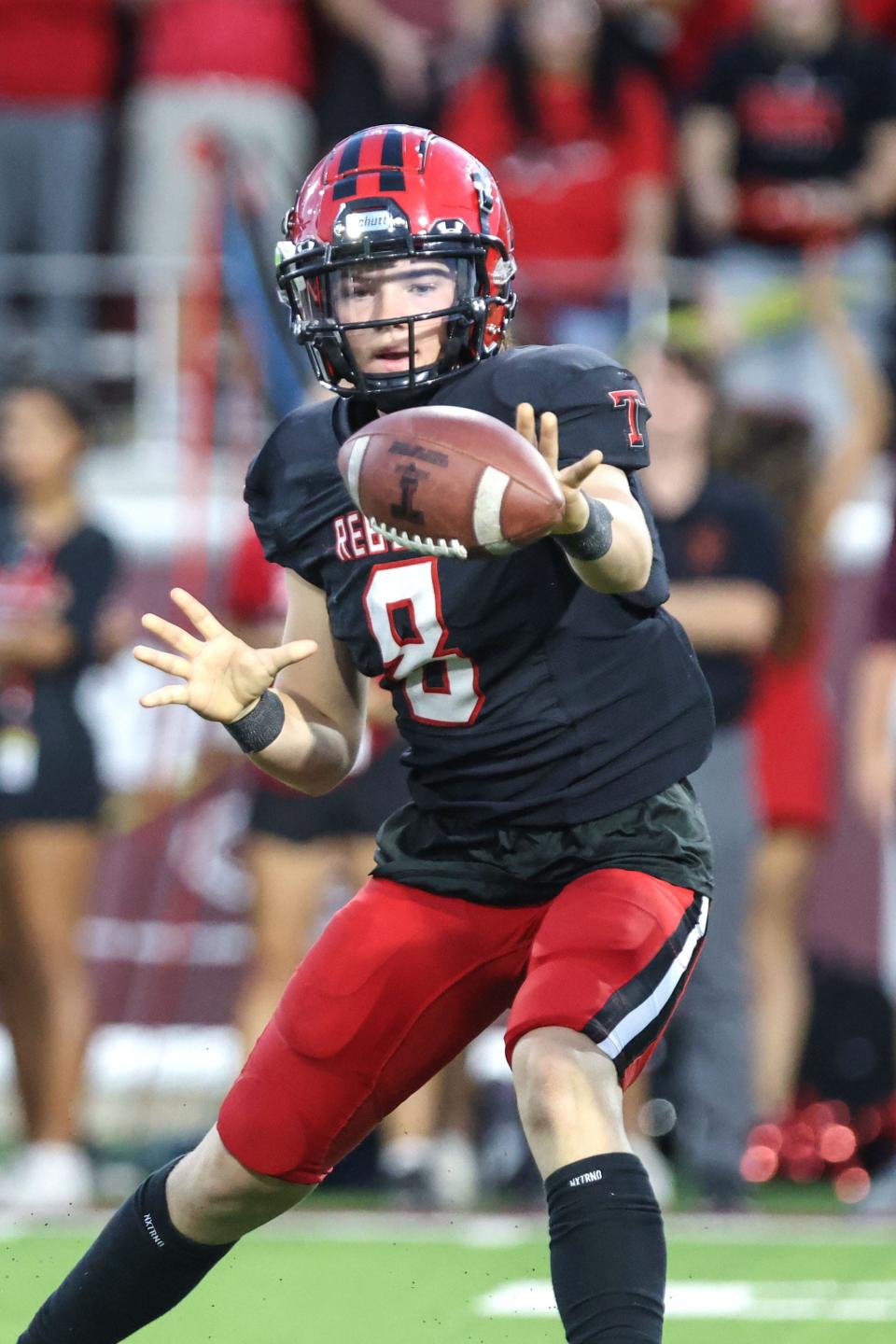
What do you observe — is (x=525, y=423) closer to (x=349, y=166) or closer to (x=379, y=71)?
(x=349, y=166)

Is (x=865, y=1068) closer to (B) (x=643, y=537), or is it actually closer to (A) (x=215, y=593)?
(A) (x=215, y=593)

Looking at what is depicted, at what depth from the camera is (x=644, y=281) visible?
709 centimetres

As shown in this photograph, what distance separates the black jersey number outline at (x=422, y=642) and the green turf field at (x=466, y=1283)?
1.35 meters

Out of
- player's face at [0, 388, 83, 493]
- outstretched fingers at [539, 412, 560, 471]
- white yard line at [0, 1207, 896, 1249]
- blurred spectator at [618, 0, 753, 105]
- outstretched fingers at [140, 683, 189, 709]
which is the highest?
blurred spectator at [618, 0, 753, 105]

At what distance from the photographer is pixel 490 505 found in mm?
2654

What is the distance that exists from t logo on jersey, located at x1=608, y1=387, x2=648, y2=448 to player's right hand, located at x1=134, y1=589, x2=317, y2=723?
1.80ft

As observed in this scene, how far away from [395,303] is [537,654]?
1.81ft

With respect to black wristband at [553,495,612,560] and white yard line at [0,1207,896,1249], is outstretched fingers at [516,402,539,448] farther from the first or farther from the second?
white yard line at [0,1207,896,1249]

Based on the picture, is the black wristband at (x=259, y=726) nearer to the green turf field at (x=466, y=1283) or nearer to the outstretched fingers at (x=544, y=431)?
the outstretched fingers at (x=544, y=431)

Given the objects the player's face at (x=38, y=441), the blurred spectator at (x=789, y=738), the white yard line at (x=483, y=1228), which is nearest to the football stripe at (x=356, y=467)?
the white yard line at (x=483, y=1228)

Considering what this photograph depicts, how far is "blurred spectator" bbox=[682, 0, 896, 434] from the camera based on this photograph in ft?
23.2

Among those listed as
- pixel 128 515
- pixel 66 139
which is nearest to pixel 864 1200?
pixel 128 515

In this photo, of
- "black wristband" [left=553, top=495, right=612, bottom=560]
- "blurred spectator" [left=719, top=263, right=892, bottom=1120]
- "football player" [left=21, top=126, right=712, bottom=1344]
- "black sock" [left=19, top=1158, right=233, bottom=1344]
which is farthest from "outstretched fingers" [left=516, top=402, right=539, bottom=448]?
"blurred spectator" [left=719, top=263, right=892, bottom=1120]

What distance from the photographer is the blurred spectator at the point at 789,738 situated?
5926 millimetres
